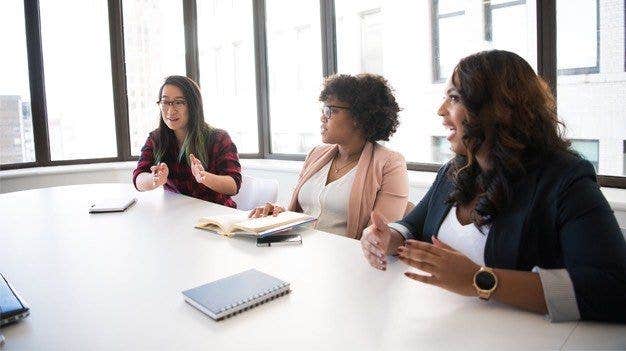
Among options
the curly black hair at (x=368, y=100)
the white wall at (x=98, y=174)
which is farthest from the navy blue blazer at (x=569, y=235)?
the white wall at (x=98, y=174)

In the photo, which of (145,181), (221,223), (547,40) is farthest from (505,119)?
(145,181)

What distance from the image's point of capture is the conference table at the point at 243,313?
2.75ft

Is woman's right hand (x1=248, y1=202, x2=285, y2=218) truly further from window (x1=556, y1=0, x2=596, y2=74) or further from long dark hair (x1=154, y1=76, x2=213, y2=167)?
window (x1=556, y1=0, x2=596, y2=74)

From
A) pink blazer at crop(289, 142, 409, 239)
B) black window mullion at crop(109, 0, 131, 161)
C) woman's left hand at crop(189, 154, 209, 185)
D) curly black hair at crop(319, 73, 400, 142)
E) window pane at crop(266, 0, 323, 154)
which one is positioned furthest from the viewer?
black window mullion at crop(109, 0, 131, 161)

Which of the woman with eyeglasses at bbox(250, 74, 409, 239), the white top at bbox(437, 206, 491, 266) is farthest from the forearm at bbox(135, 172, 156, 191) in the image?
the white top at bbox(437, 206, 491, 266)

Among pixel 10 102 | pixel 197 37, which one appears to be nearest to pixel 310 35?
pixel 197 37

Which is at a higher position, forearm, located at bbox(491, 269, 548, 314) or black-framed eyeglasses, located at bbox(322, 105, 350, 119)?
black-framed eyeglasses, located at bbox(322, 105, 350, 119)

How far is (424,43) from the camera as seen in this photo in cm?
344

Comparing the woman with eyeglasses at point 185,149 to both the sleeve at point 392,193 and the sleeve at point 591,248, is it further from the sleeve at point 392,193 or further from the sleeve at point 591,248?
the sleeve at point 591,248

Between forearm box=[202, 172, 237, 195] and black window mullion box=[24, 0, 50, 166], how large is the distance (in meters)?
2.70

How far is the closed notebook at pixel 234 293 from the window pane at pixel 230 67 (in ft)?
11.5

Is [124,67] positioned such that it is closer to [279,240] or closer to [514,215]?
[279,240]

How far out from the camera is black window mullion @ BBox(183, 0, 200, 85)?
452 centimetres

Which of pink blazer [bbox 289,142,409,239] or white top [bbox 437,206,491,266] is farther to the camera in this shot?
pink blazer [bbox 289,142,409,239]
